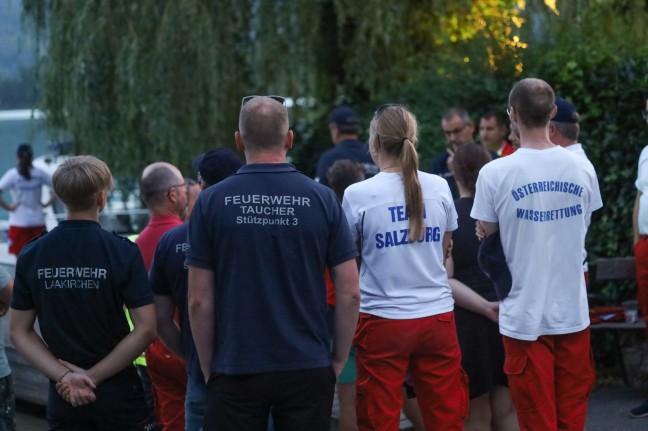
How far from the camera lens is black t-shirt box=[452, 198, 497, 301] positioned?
569cm

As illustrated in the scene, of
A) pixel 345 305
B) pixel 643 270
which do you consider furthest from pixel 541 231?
pixel 643 270

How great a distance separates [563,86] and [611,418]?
2.91m

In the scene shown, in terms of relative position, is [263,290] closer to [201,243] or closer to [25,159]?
[201,243]

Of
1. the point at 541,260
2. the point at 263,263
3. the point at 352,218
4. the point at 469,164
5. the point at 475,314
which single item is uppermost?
the point at 469,164

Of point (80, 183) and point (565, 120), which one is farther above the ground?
point (565, 120)

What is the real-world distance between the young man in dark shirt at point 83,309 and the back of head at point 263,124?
0.76 m

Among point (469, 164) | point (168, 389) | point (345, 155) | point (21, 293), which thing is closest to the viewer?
point (21, 293)

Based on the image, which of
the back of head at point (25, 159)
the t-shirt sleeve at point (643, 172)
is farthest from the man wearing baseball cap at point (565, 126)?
the back of head at point (25, 159)

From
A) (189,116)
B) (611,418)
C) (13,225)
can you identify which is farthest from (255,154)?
(13,225)

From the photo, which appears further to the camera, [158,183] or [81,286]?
[158,183]

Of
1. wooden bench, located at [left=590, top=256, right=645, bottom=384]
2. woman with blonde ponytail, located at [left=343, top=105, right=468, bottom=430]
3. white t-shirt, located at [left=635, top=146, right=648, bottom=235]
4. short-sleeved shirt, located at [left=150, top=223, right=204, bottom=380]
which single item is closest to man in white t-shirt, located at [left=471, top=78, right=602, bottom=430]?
woman with blonde ponytail, located at [left=343, top=105, right=468, bottom=430]

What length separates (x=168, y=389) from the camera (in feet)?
18.5

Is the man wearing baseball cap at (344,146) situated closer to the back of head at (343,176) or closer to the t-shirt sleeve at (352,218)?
A: the back of head at (343,176)

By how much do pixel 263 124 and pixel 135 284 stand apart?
91 cm
